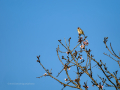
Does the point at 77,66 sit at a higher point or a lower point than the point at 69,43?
lower

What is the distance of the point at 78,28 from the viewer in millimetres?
3490

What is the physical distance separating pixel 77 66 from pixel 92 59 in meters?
0.55

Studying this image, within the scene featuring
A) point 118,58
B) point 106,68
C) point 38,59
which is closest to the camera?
point 106,68

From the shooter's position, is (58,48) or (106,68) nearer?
(106,68)

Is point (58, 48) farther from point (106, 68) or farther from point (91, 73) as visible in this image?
point (106, 68)

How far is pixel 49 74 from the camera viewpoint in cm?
327

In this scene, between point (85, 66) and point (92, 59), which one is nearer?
point (92, 59)

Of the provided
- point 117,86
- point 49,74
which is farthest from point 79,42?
point 117,86

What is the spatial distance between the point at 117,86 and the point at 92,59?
42.0 inches

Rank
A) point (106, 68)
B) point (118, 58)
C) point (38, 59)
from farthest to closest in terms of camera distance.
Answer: point (38, 59)
point (118, 58)
point (106, 68)

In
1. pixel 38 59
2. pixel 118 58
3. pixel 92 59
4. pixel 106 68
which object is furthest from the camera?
pixel 38 59

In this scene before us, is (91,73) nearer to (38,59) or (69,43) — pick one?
(69,43)

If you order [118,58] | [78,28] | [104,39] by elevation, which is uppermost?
[78,28]

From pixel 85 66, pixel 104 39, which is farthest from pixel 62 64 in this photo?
pixel 104 39
